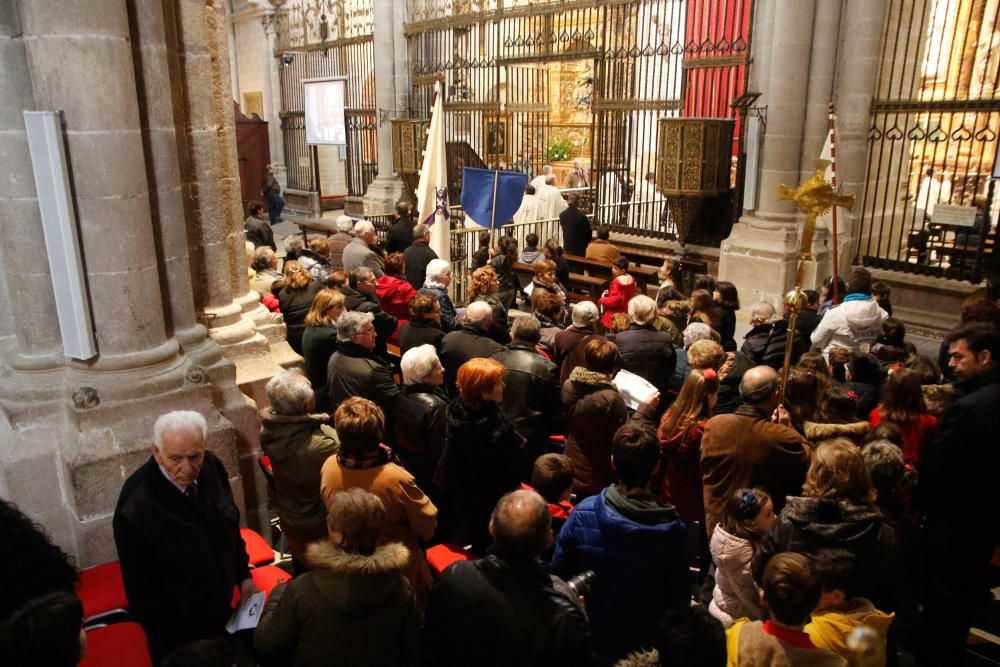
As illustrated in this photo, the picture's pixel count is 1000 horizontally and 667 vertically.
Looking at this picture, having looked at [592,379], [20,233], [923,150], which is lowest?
[592,379]

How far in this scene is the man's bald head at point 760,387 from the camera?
353 centimetres

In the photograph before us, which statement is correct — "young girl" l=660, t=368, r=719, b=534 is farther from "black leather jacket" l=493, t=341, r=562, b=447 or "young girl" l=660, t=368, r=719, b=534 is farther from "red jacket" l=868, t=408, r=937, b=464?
"red jacket" l=868, t=408, r=937, b=464

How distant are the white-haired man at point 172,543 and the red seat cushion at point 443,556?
0.98m

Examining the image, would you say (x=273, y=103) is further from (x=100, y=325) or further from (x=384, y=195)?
(x=100, y=325)

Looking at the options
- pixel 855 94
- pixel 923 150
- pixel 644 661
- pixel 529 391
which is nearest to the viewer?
pixel 644 661

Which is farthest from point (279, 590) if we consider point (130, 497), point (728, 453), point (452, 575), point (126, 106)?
point (126, 106)

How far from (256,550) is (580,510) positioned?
1841 mm

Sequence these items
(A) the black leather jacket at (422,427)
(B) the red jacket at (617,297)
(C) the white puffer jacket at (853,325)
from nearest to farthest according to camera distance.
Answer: (A) the black leather jacket at (422,427) → (C) the white puffer jacket at (853,325) → (B) the red jacket at (617,297)

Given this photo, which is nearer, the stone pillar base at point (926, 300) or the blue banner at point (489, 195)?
the stone pillar base at point (926, 300)

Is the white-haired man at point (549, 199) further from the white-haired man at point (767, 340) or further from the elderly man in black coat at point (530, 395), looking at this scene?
the elderly man in black coat at point (530, 395)

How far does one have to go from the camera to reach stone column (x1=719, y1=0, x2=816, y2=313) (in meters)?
9.07

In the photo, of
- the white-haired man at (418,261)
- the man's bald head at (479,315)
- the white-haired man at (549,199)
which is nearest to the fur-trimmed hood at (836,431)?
the man's bald head at (479,315)

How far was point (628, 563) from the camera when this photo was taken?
290 cm

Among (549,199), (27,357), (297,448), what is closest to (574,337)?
(297,448)
